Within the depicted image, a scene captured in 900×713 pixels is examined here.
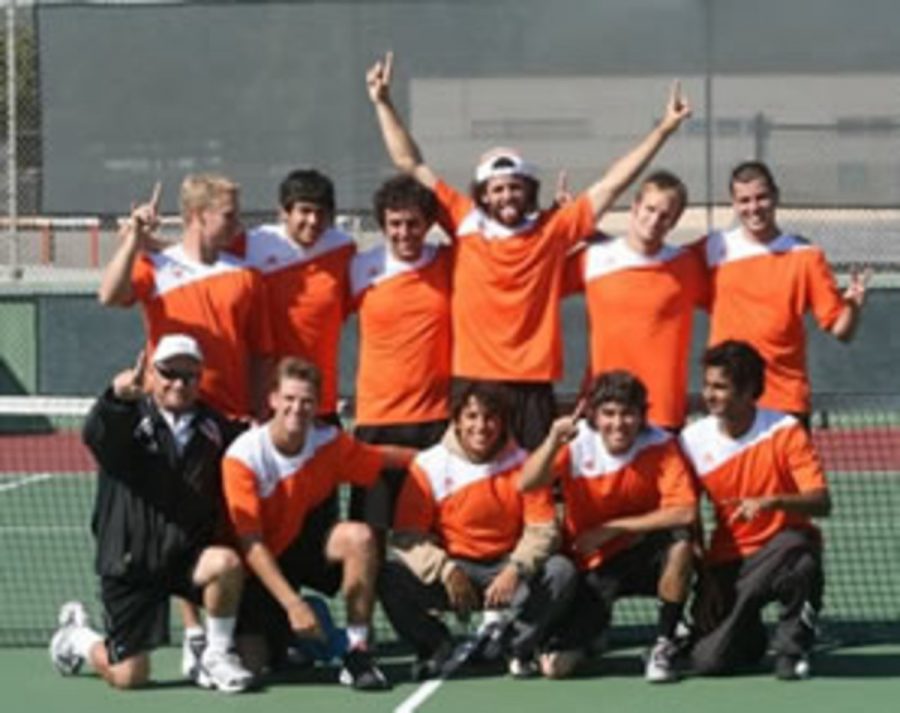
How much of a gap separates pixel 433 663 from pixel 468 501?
0.55 meters

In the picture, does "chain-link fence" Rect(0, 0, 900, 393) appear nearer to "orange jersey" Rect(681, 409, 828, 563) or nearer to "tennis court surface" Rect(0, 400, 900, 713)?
"tennis court surface" Rect(0, 400, 900, 713)

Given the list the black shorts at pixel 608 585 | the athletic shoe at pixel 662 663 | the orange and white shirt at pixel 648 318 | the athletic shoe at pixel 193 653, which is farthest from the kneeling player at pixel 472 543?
the athletic shoe at pixel 193 653

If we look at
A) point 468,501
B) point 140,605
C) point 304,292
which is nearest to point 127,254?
point 304,292

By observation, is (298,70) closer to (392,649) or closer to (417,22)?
(417,22)

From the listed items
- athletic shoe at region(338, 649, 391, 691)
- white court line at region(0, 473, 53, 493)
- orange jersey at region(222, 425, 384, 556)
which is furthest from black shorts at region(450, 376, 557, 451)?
white court line at region(0, 473, 53, 493)

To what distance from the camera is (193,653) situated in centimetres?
864

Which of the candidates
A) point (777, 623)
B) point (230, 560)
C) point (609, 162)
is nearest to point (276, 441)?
point (230, 560)

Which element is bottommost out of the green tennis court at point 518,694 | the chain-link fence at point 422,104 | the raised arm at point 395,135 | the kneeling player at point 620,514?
the green tennis court at point 518,694

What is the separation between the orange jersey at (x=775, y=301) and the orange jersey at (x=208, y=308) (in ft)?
5.40

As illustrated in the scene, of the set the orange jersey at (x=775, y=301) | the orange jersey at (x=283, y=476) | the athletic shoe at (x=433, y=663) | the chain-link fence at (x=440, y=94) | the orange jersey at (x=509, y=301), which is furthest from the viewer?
the chain-link fence at (x=440, y=94)

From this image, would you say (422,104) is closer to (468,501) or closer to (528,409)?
(528,409)

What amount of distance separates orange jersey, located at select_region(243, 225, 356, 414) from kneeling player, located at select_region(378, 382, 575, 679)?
21.8 inches

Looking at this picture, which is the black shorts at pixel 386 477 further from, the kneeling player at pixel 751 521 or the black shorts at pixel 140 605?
the kneeling player at pixel 751 521

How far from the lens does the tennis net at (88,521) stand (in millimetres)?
9648
